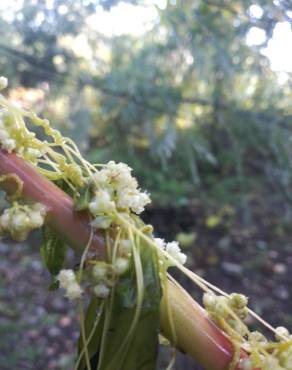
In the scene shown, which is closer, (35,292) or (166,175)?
(35,292)

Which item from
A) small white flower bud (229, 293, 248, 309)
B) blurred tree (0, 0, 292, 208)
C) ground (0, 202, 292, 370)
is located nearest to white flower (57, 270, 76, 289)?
small white flower bud (229, 293, 248, 309)

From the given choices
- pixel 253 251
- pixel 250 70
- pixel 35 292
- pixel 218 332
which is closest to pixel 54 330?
pixel 35 292

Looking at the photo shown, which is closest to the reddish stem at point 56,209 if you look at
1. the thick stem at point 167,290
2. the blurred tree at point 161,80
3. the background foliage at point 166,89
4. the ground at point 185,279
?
the thick stem at point 167,290

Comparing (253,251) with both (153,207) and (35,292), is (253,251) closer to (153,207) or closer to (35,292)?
(153,207)

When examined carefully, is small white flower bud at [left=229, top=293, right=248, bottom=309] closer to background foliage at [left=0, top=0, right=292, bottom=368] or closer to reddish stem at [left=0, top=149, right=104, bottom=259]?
reddish stem at [left=0, top=149, right=104, bottom=259]

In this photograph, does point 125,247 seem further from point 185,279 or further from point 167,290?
point 185,279

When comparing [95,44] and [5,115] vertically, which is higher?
[95,44]

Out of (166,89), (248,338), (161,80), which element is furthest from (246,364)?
(161,80)

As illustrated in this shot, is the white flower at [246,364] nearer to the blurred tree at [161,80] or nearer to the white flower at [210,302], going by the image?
the white flower at [210,302]
